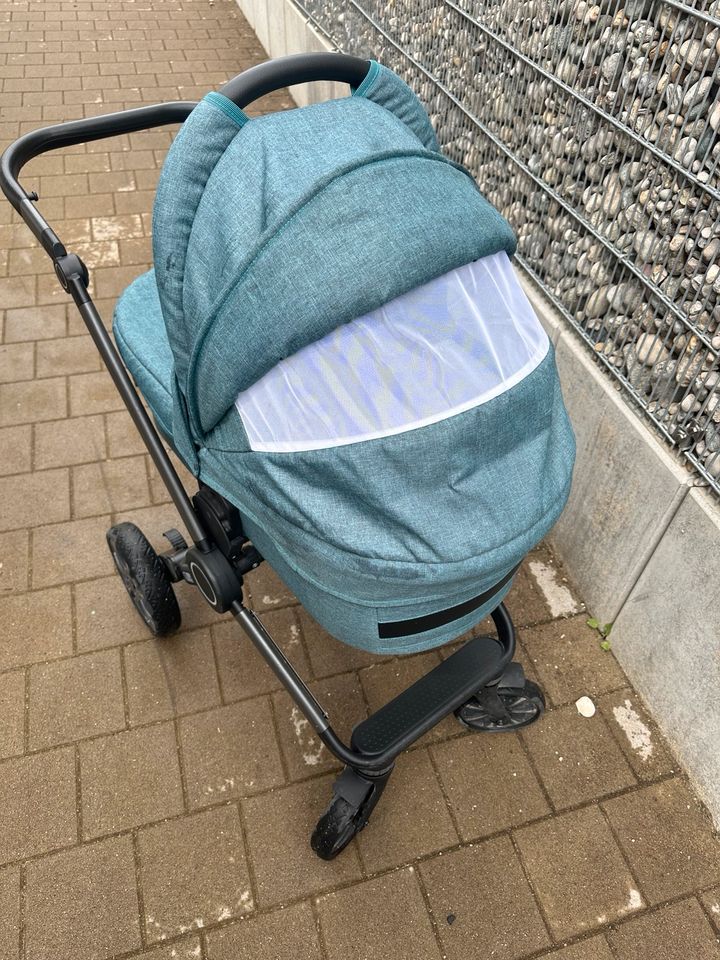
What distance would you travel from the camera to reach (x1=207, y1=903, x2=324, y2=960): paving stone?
1957 mm

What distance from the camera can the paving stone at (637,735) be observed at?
237 centimetres

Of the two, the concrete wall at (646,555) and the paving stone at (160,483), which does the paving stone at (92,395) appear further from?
the concrete wall at (646,555)

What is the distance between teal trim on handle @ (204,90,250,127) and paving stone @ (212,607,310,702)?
1709 mm

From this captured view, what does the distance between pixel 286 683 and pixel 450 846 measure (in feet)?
2.60

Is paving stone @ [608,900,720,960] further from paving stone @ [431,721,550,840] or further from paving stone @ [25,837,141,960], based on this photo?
paving stone @ [25,837,141,960]

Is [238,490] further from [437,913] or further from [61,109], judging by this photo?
[61,109]

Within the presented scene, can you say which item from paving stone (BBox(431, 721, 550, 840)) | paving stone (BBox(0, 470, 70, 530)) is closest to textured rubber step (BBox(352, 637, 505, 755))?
paving stone (BBox(431, 721, 550, 840))

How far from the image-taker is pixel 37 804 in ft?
7.16

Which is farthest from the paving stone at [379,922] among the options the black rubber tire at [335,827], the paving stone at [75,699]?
the paving stone at [75,699]

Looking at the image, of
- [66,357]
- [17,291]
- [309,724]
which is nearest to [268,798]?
[309,724]

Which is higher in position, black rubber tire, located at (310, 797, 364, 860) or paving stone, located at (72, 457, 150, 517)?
black rubber tire, located at (310, 797, 364, 860)

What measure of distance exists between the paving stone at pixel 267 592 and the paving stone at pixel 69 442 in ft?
3.18

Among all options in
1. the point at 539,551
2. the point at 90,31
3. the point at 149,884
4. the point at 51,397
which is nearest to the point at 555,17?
the point at 539,551

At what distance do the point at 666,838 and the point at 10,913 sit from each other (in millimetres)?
1948
